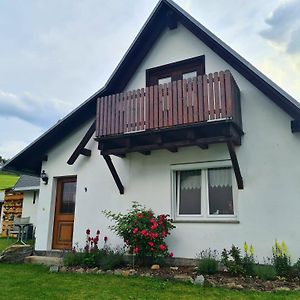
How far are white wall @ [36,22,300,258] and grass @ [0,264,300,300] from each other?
180cm

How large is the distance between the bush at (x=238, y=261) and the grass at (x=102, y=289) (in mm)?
981

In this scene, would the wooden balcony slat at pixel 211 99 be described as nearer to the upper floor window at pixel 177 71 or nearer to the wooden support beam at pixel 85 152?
the upper floor window at pixel 177 71

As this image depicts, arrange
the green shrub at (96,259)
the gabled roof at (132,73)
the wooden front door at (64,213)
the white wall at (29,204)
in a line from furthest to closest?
the white wall at (29,204)
the wooden front door at (64,213)
the green shrub at (96,259)
the gabled roof at (132,73)

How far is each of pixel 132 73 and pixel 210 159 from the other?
3736 mm

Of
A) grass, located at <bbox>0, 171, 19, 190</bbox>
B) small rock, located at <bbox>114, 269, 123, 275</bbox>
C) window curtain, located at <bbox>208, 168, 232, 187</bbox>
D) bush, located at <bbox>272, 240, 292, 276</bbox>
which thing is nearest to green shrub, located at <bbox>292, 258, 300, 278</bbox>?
bush, located at <bbox>272, 240, 292, 276</bbox>

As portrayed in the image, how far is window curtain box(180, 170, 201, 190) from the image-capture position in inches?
317

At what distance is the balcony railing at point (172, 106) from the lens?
682cm

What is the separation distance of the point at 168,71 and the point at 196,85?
2.21 metres

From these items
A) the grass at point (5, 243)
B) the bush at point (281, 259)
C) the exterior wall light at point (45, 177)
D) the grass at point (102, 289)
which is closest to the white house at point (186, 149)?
the bush at point (281, 259)

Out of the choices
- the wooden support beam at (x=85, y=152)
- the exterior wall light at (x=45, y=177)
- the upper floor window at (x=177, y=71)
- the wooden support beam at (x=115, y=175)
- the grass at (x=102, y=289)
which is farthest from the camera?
the exterior wall light at (x=45, y=177)

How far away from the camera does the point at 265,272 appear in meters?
6.07

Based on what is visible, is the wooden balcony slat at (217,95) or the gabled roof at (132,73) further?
the gabled roof at (132,73)

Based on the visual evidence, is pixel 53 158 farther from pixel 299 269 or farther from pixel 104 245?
pixel 299 269

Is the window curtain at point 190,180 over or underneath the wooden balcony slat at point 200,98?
Result: underneath
